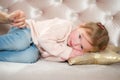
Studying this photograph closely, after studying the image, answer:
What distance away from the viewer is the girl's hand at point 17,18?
1371 mm

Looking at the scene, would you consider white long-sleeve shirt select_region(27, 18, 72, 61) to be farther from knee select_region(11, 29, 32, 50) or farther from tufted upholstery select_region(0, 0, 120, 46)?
tufted upholstery select_region(0, 0, 120, 46)

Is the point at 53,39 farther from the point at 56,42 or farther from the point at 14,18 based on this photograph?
the point at 14,18

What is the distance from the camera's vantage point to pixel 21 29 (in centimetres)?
146

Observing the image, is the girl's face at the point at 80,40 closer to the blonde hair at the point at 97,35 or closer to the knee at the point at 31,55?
the blonde hair at the point at 97,35

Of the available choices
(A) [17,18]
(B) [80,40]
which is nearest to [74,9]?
(B) [80,40]

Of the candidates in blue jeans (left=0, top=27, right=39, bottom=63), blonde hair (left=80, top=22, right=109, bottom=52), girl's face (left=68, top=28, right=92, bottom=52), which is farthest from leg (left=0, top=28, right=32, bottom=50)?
blonde hair (left=80, top=22, right=109, bottom=52)

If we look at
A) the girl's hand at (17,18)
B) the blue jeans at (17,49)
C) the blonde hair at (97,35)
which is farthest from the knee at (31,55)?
the blonde hair at (97,35)

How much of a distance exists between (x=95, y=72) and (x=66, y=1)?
645 millimetres

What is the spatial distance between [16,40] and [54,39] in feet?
0.69

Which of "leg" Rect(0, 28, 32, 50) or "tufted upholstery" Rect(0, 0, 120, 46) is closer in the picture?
"leg" Rect(0, 28, 32, 50)

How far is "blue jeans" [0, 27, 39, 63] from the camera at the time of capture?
4.49 ft

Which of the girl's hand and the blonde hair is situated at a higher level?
the girl's hand

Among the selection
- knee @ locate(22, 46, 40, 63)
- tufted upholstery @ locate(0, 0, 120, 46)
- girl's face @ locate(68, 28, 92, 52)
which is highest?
tufted upholstery @ locate(0, 0, 120, 46)

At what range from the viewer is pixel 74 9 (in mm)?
1793
